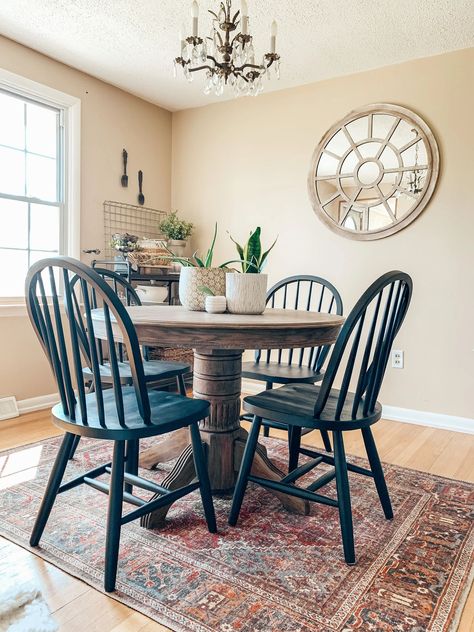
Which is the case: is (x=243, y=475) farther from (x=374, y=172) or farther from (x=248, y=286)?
(x=374, y=172)

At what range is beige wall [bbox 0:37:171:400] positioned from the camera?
3.14 metres

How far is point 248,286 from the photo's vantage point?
191 centimetres

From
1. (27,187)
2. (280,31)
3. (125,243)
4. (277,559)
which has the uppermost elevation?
(280,31)

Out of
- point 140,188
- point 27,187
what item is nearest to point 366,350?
point 27,187

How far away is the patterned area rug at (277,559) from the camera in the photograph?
4.27 ft

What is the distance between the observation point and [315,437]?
112 inches

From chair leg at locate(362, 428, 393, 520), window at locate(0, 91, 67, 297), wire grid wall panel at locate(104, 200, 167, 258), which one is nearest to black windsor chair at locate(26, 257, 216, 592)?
chair leg at locate(362, 428, 393, 520)

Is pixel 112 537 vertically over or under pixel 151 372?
under

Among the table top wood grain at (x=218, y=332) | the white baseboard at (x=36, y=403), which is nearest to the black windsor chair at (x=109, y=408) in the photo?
the table top wood grain at (x=218, y=332)

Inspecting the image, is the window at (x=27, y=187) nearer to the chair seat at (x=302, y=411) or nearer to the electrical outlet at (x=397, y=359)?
the chair seat at (x=302, y=411)

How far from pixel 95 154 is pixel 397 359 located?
2.69 meters

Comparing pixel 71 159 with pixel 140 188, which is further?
pixel 140 188

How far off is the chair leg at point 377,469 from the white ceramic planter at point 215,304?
2.35 feet

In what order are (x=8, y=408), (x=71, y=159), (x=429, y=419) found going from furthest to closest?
1. (x=71, y=159)
2. (x=429, y=419)
3. (x=8, y=408)
